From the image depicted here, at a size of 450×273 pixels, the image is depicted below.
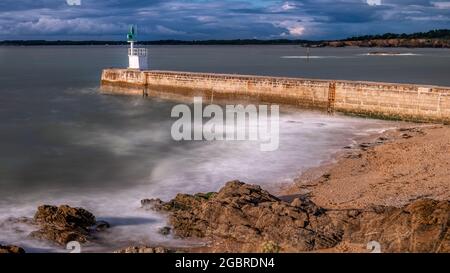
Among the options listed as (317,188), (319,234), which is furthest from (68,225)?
(317,188)

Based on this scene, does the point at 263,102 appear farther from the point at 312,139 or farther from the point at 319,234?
the point at 319,234

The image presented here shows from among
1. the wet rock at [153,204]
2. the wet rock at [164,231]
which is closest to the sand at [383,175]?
A: the wet rock at [153,204]

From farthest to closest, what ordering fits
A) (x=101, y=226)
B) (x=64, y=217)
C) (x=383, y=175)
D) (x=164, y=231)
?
(x=383, y=175) < (x=101, y=226) < (x=64, y=217) < (x=164, y=231)

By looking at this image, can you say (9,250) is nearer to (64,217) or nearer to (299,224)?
(64,217)

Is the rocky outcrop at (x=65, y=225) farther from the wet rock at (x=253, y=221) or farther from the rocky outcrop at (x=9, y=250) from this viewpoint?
the wet rock at (x=253, y=221)

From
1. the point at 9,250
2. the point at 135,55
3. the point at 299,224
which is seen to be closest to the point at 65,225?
the point at 9,250

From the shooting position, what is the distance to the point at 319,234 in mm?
7152

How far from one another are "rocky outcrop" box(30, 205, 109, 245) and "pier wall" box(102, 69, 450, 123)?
45.1ft

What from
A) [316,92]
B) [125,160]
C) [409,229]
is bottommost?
[125,160]

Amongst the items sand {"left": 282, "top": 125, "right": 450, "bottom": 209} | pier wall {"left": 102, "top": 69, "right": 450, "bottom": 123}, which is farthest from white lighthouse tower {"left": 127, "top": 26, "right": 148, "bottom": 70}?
sand {"left": 282, "top": 125, "right": 450, "bottom": 209}

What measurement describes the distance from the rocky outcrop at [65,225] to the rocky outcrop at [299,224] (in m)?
1.26

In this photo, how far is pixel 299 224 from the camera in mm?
7418

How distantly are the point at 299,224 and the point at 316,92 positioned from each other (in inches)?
608

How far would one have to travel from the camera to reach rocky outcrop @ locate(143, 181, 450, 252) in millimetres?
6406
